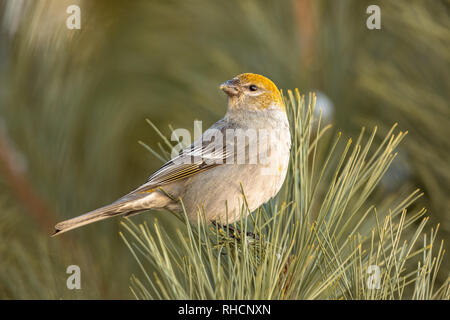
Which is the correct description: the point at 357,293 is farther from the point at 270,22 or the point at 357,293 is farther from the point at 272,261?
the point at 270,22

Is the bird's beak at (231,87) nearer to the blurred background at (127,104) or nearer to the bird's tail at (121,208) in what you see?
the blurred background at (127,104)

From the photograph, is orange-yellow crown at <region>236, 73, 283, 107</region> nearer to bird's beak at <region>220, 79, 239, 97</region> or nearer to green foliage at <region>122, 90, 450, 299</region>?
bird's beak at <region>220, 79, 239, 97</region>

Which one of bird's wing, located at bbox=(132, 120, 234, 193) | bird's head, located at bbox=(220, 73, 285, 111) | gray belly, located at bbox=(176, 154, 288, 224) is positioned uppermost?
bird's head, located at bbox=(220, 73, 285, 111)

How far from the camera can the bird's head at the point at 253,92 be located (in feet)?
10.1

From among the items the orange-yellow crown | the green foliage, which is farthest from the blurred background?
the green foliage

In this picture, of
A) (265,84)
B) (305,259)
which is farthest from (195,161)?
(305,259)

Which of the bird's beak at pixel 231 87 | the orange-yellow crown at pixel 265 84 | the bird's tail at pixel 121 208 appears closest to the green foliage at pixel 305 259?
the bird's tail at pixel 121 208

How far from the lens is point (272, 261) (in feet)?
5.56

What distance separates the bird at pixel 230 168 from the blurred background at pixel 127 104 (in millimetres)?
324

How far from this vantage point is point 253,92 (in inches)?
123

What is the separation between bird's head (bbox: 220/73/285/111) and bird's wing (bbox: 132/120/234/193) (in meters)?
0.32

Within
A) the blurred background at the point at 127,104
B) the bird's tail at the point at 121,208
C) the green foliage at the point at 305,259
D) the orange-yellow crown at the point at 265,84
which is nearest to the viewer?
the green foliage at the point at 305,259

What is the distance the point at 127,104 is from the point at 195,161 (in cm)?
156

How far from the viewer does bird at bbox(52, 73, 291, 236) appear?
8.73 feet
